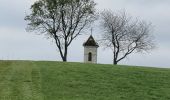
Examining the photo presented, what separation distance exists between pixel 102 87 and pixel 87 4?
48.2 m

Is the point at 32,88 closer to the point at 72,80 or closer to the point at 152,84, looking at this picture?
the point at 72,80

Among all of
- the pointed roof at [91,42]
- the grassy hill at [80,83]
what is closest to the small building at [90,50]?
the pointed roof at [91,42]

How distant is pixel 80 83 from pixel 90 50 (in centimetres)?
4956

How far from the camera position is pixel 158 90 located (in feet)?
90.6

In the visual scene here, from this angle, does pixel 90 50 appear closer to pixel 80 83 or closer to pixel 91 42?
pixel 91 42

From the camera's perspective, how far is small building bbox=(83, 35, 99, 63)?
247ft

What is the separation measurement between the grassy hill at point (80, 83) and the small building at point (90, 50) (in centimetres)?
3979

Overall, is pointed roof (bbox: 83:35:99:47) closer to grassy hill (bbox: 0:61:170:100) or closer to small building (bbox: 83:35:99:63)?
small building (bbox: 83:35:99:63)

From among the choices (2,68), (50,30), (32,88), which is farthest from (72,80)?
(50,30)

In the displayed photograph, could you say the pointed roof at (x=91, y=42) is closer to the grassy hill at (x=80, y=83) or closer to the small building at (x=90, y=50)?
the small building at (x=90, y=50)

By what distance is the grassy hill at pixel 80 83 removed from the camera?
936 inches

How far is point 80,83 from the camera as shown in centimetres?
2773

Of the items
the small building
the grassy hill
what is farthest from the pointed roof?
the grassy hill

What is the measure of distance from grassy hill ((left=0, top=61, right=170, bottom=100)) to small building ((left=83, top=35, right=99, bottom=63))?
39789mm
